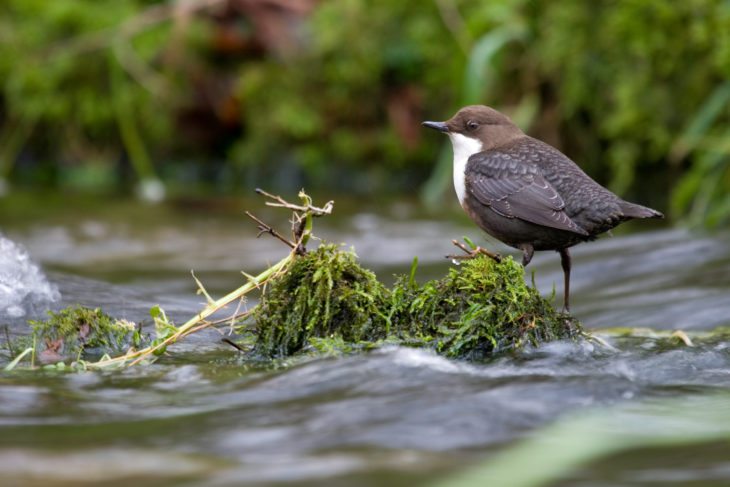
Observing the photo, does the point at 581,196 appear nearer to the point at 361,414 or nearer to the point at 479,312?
the point at 479,312

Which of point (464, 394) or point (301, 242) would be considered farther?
point (301, 242)

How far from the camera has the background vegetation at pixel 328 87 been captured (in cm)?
834

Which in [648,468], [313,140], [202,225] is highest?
[313,140]

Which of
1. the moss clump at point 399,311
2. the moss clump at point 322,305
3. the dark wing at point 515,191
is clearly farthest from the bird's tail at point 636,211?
the moss clump at point 322,305

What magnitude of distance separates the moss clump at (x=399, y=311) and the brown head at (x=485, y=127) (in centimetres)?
154

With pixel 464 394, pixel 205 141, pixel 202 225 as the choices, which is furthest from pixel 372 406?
pixel 205 141

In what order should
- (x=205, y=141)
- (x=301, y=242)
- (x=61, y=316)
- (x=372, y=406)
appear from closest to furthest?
(x=372, y=406) → (x=301, y=242) → (x=61, y=316) → (x=205, y=141)

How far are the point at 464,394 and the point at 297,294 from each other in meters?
0.78

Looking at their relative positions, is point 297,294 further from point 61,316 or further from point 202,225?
point 202,225

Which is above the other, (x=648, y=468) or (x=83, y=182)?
(x=83, y=182)

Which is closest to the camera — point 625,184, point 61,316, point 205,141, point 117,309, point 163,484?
point 163,484

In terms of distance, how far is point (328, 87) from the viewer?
10.7 metres

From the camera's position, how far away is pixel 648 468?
3016mm

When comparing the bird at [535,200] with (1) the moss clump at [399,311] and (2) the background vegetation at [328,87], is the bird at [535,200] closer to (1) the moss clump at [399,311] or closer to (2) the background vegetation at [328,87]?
(1) the moss clump at [399,311]
